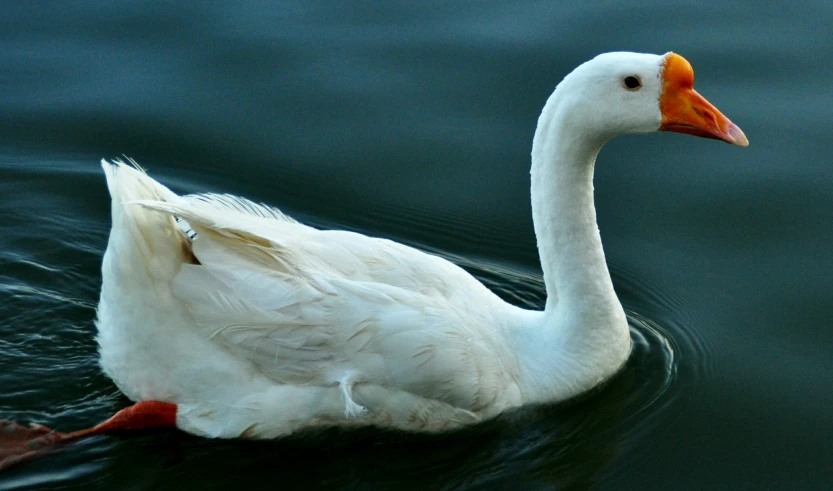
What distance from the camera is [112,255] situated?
557cm

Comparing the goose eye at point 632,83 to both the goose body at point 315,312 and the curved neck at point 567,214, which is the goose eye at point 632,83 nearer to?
the goose body at point 315,312

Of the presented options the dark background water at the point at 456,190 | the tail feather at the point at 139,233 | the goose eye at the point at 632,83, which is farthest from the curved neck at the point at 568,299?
the tail feather at the point at 139,233

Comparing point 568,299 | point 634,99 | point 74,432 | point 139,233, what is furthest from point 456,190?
point 74,432

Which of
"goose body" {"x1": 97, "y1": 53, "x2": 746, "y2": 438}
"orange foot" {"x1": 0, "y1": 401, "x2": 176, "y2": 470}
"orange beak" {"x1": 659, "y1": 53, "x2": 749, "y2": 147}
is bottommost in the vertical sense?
"orange foot" {"x1": 0, "y1": 401, "x2": 176, "y2": 470}

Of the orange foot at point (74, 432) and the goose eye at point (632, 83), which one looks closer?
the goose eye at point (632, 83)

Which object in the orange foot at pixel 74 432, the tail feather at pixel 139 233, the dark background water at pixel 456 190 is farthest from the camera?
the dark background water at pixel 456 190

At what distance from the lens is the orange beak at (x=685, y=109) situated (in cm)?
549

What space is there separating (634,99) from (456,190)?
2.65 meters

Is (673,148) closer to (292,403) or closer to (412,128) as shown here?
(412,128)

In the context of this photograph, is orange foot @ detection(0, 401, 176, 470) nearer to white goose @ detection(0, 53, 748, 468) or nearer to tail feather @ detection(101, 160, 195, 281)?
white goose @ detection(0, 53, 748, 468)

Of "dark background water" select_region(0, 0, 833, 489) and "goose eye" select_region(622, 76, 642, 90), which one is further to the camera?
"dark background water" select_region(0, 0, 833, 489)

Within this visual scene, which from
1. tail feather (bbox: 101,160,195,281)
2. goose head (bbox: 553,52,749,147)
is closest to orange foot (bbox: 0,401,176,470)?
tail feather (bbox: 101,160,195,281)

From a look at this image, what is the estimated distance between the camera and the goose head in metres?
5.48

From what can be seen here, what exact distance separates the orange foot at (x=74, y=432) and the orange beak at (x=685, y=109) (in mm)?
2941
